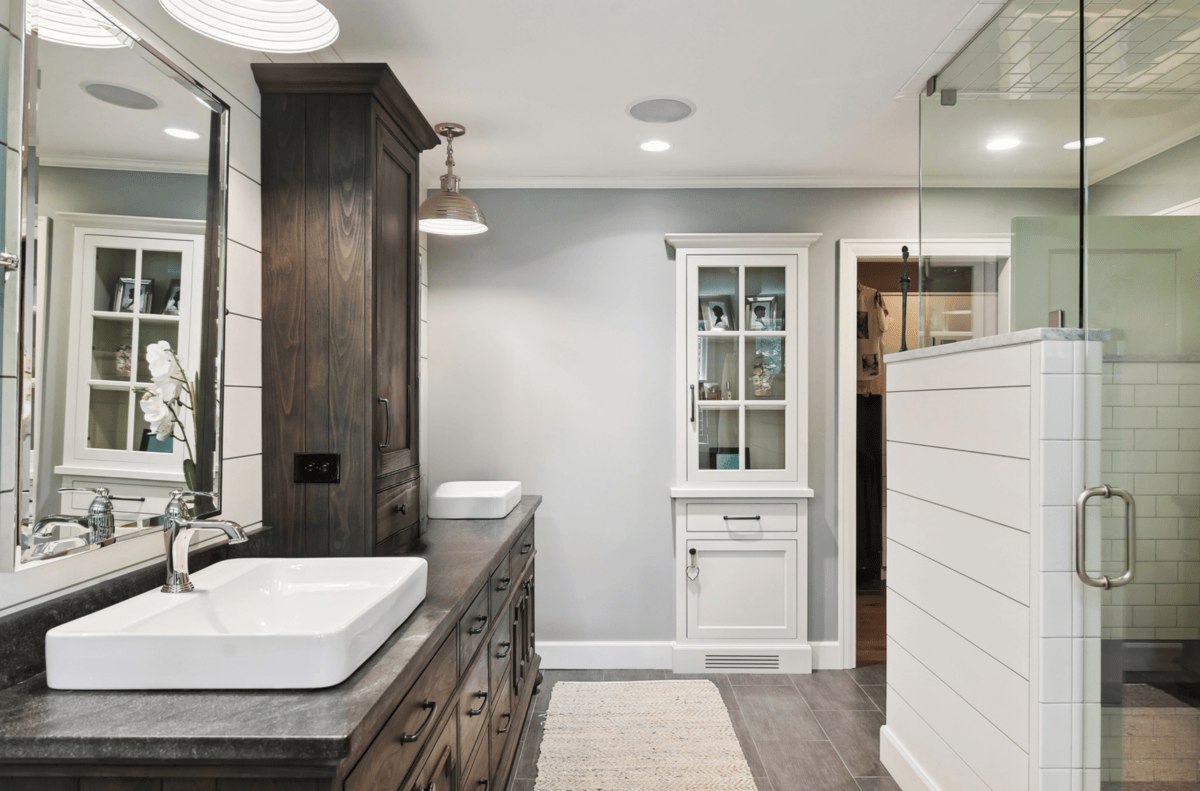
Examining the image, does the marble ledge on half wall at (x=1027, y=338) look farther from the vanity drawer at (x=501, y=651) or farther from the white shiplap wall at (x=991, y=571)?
the vanity drawer at (x=501, y=651)

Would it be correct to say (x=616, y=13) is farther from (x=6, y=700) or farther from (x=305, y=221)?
(x=6, y=700)

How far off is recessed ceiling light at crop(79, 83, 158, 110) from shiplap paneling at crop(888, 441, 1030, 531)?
2.11m

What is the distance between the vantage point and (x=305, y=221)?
83.7 inches

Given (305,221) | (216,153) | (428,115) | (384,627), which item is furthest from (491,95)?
(384,627)

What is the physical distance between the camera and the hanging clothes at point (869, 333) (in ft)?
15.0

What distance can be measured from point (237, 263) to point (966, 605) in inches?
87.0

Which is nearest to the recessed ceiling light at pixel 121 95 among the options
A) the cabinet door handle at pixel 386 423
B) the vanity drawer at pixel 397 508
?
the cabinet door handle at pixel 386 423

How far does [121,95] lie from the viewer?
58.2 inches

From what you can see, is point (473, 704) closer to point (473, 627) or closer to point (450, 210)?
point (473, 627)

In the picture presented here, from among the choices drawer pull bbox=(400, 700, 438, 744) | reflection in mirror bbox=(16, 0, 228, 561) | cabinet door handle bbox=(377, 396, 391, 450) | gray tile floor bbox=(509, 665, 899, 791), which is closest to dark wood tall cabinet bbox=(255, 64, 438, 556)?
cabinet door handle bbox=(377, 396, 391, 450)

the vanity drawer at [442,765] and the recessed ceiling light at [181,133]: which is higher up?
the recessed ceiling light at [181,133]

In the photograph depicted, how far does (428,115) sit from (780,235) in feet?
5.57

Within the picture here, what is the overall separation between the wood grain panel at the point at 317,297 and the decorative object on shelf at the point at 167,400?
419 mm

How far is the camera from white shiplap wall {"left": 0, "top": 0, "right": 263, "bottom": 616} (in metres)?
1.60
